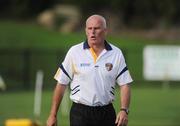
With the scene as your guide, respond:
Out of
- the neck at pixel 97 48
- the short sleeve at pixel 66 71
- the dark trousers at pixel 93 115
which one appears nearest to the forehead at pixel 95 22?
the neck at pixel 97 48

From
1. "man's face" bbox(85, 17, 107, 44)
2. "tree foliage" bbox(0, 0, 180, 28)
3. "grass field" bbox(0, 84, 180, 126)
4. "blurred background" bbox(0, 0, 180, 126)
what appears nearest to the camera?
"man's face" bbox(85, 17, 107, 44)

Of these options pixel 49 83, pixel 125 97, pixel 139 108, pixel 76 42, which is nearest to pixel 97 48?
pixel 125 97

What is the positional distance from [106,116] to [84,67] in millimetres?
688

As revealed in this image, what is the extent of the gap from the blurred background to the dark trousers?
34.4 ft

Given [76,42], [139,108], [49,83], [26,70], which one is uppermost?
[139,108]

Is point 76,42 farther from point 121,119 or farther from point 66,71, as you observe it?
point 121,119

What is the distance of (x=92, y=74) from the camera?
10.1 metres

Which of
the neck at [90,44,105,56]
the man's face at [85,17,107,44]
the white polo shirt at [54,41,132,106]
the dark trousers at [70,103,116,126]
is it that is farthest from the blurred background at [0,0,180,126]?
the man's face at [85,17,107,44]

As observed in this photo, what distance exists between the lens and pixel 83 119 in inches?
408

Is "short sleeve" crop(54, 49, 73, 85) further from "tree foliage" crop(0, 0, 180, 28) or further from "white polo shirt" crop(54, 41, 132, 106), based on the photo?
"tree foliage" crop(0, 0, 180, 28)

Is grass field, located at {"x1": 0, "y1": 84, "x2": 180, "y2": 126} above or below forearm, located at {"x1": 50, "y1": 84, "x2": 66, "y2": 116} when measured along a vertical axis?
→ below

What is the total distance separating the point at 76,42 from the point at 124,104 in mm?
49754

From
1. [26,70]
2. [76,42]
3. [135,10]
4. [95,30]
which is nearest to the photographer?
[95,30]

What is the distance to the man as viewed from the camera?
398 inches
